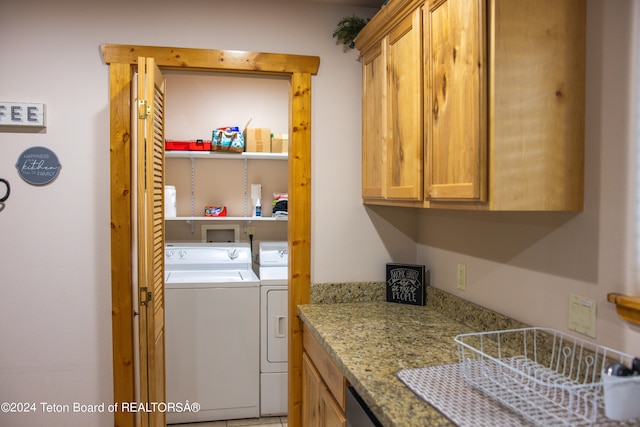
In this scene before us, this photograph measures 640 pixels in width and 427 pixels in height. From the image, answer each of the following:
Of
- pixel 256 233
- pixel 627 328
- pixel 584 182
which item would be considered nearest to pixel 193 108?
pixel 256 233

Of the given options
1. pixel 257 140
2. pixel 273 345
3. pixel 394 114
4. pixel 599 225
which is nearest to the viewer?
pixel 599 225

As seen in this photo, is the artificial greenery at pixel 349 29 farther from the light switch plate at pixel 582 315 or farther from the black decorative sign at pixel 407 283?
the light switch plate at pixel 582 315

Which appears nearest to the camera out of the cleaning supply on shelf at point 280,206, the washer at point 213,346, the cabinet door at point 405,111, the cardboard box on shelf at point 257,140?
the cabinet door at point 405,111

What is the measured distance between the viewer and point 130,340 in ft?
7.46

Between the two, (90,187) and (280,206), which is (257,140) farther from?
(90,187)

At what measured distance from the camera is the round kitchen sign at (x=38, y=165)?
2.20 m

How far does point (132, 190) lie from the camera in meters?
2.26

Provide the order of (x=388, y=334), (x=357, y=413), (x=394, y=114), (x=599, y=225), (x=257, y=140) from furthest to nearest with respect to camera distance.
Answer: (x=257, y=140), (x=394, y=114), (x=388, y=334), (x=357, y=413), (x=599, y=225)

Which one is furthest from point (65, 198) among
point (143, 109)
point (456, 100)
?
point (456, 100)

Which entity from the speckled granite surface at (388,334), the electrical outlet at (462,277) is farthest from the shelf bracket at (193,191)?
the electrical outlet at (462,277)

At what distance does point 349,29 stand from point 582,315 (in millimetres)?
1713

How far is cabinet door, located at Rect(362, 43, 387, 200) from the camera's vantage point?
2117 millimetres

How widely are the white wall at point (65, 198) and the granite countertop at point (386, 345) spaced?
42.2 inches

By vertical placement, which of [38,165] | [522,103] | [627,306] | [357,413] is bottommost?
[357,413]
